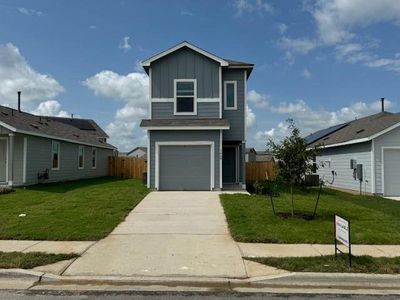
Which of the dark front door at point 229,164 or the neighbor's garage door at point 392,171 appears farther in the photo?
the dark front door at point 229,164

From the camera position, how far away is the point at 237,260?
7.34 m

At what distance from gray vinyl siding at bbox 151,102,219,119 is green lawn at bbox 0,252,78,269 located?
532 inches

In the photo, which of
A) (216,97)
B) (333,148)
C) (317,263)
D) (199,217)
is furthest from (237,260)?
(333,148)

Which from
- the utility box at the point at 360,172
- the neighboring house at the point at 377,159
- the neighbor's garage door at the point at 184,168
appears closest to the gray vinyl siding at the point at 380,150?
the neighboring house at the point at 377,159

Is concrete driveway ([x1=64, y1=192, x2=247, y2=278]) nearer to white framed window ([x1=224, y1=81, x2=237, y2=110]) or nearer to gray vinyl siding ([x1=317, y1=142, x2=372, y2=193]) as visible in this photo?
gray vinyl siding ([x1=317, y1=142, x2=372, y2=193])

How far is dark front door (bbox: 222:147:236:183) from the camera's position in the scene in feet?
74.3

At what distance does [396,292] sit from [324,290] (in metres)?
1.04

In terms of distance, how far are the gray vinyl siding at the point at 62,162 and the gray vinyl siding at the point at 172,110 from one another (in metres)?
7.08

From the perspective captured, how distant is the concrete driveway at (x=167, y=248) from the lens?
6738 mm

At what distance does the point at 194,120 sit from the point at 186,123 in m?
0.78

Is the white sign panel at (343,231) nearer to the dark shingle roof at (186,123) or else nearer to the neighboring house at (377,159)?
the neighboring house at (377,159)

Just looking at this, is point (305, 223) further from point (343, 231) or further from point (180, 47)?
point (180, 47)

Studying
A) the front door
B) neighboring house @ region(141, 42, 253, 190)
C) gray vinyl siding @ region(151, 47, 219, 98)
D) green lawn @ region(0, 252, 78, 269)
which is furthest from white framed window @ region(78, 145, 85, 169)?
green lawn @ region(0, 252, 78, 269)

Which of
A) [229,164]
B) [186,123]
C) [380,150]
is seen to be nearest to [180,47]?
[186,123]
